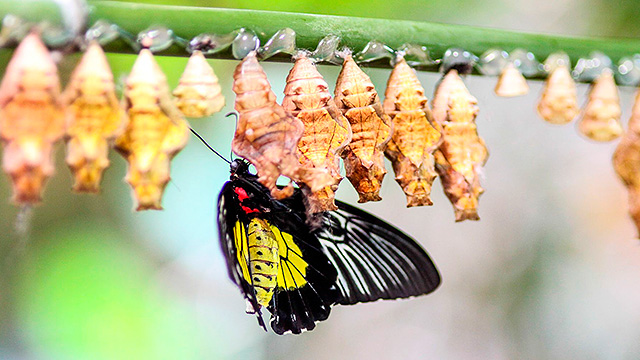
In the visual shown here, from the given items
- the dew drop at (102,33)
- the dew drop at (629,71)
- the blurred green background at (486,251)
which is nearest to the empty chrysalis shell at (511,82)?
the dew drop at (629,71)

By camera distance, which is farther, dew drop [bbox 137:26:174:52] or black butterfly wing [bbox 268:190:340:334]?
black butterfly wing [bbox 268:190:340:334]

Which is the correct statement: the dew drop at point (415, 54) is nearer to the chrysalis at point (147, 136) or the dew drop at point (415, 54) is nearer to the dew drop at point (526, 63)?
the dew drop at point (526, 63)

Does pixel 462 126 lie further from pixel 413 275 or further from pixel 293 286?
pixel 293 286

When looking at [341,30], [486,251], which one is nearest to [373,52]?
[341,30]

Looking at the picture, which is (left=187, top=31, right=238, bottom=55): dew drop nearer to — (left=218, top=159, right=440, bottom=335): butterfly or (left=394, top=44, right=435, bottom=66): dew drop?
(left=394, top=44, right=435, bottom=66): dew drop

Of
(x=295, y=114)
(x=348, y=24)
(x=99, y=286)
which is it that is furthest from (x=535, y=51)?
(x=99, y=286)

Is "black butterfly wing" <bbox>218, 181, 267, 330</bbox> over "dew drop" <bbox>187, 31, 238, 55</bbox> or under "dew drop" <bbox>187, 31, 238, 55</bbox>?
under

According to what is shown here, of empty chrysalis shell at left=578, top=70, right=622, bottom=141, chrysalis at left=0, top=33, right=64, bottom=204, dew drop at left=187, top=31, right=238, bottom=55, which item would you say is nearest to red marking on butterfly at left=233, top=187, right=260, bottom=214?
dew drop at left=187, top=31, right=238, bottom=55
